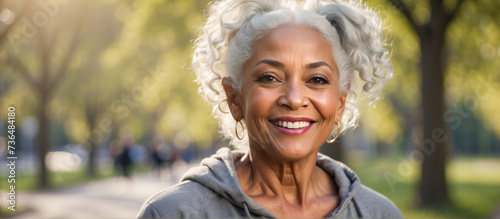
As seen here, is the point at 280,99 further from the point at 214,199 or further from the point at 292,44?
the point at 214,199

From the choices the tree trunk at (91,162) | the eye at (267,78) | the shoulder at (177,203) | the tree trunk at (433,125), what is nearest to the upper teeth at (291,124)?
the eye at (267,78)

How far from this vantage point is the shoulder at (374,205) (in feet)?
8.05

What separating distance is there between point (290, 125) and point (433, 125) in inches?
363

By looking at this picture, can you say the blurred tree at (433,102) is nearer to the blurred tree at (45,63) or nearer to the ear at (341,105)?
the ear at (341,105)

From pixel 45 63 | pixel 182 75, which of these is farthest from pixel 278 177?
pixel 45 63

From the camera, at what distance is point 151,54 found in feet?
69.5

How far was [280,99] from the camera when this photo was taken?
7.02ft

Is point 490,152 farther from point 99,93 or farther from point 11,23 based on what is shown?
point 11,23

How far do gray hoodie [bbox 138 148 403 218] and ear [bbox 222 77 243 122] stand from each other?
18 cm

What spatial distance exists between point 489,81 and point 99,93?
15913 mm

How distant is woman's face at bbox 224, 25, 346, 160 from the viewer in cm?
215

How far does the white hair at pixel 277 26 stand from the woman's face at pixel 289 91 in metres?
0.05

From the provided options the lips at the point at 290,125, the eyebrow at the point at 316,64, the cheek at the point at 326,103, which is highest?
the eyebrow at the point at 316,64

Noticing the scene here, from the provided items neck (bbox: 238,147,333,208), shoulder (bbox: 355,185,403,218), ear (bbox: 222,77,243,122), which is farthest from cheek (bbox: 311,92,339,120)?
shoulder (bbox: 355,185,403,218)
